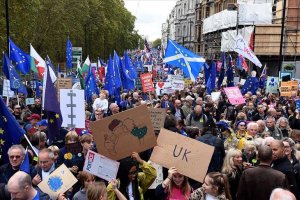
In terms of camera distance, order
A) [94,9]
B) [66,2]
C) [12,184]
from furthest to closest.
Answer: [94,9] → [66,2] → [12,184]

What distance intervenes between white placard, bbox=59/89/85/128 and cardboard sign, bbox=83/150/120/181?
8.28 feet

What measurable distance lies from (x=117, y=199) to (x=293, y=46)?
29.4 metres

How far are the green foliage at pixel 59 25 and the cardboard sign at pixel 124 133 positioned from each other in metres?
19.1

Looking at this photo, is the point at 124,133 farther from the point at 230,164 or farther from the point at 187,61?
the point at 187,61

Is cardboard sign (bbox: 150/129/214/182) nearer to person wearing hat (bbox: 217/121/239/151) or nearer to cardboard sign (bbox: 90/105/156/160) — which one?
cardboard sign (bbox: 90/105/156/160)

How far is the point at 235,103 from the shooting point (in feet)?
43.0

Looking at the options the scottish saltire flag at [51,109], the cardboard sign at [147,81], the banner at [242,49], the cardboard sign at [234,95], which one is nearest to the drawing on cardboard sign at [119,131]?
the scottish saltire flag at [51,109]

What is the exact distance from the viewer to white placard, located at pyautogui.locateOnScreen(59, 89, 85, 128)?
7.46 metres

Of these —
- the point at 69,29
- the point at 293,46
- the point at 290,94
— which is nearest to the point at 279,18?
the point at 293,46

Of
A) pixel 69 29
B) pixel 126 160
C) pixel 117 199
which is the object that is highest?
pixel 69 29

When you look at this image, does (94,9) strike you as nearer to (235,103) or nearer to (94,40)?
(94,40)

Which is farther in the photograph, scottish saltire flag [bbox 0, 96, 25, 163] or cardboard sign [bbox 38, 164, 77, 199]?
scottish saltire flag [bbox 0, 96, 25, 163]

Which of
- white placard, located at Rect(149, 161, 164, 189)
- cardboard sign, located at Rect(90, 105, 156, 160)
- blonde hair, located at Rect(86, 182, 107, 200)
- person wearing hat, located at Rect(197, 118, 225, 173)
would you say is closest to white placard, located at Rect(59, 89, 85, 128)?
person wearing hat, located at Rect(197, 118, 225, 173)

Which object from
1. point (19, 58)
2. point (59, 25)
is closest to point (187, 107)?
point (19, 58)
